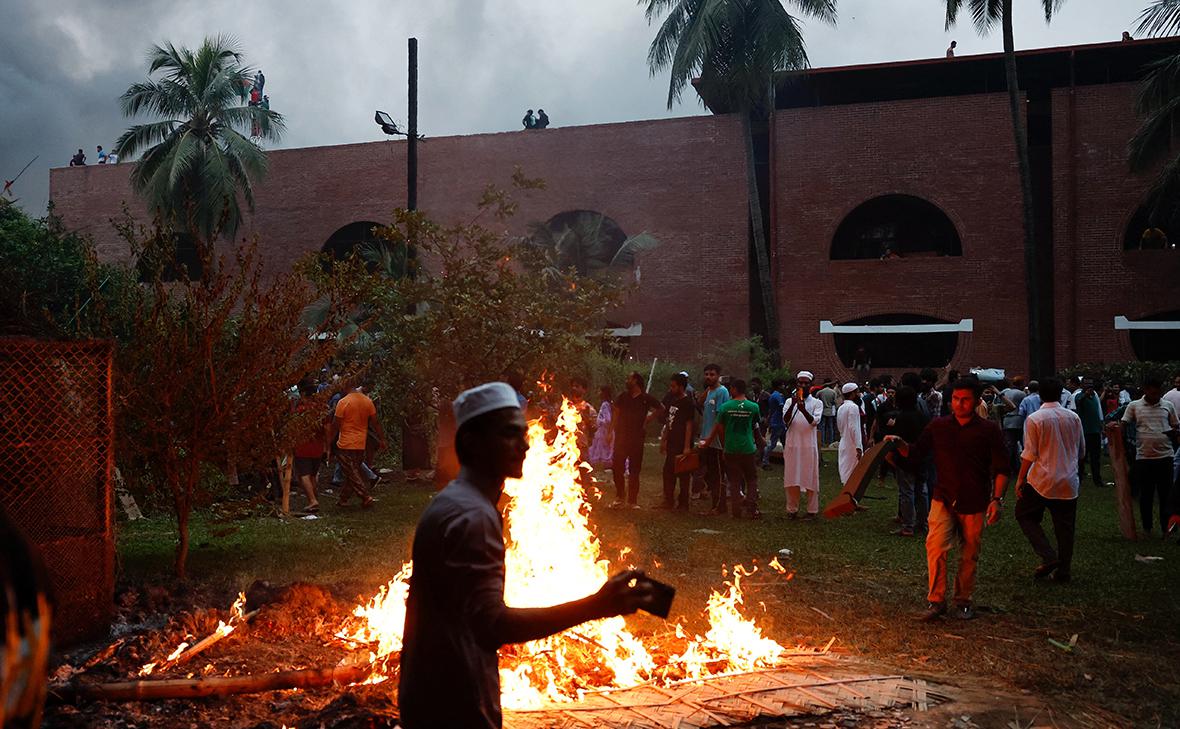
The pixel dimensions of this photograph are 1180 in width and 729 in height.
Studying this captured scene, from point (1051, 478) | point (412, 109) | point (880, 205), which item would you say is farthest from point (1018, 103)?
point (1051, 478)

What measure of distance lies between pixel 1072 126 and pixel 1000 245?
14.0 feet

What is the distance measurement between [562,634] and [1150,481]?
27.5 feet

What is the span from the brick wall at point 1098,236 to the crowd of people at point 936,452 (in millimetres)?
9799

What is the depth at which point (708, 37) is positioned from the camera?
93.5 feet

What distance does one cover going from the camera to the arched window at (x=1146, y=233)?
96.7ft

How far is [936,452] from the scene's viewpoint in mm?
7523

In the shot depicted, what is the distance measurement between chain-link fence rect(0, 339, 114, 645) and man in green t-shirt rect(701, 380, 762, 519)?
779 cm

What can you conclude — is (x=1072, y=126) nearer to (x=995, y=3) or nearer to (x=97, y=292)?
(x=995, y=3)

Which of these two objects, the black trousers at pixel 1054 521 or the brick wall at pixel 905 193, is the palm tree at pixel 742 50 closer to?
the brick wall at pixel 905 193

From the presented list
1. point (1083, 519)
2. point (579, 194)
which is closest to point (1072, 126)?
point (579, 194)

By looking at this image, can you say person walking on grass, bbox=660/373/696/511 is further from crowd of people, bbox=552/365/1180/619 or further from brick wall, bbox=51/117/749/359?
brick wall, bbox=51/117/749/359

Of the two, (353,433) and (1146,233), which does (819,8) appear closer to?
(1146,233)

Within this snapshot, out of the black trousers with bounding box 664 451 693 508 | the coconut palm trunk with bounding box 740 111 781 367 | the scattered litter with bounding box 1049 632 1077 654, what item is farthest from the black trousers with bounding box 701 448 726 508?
the coconut palm trunk with bounding box 740 111 781 367

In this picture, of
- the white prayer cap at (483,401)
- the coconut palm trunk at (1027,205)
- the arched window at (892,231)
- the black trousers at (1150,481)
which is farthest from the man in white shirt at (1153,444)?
the arched window at (892,231)
